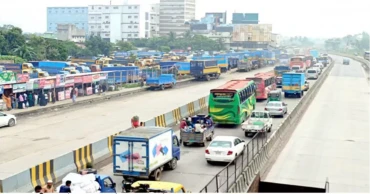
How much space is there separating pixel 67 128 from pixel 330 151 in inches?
601

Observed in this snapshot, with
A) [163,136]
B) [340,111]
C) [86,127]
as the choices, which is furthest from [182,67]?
[163,136]

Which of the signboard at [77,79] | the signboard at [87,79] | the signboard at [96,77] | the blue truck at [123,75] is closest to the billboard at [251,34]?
the blue truck at [123,75]

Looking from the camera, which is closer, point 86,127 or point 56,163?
point 56,163

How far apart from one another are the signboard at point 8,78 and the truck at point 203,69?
31.1m

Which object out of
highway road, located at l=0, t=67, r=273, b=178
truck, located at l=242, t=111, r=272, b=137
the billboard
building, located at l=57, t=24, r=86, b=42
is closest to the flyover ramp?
truck, located at l=242, t=111, r=272, b=137

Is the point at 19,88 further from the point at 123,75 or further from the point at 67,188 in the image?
the point at 67,188

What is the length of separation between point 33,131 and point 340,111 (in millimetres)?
24328

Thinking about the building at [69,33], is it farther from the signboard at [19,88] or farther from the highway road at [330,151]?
the highway road at [330,151]

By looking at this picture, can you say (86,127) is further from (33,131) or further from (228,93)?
(228,93)

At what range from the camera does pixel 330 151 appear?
25.4 m

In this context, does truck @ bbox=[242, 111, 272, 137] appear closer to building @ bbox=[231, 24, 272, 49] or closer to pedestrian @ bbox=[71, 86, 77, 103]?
pedestrian @ bbox=[71, 86, 77, 103]

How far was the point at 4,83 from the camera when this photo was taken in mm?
36094

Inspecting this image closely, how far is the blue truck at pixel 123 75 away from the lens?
5412 centimetres

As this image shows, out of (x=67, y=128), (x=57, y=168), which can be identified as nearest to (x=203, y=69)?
(x=67, y=128)
